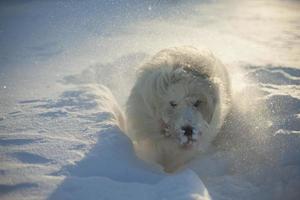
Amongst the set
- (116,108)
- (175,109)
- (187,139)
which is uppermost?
(175,109)

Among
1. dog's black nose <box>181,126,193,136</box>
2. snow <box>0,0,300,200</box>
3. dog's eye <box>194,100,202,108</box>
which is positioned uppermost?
dog's eye <box>194,100,202,108</box>

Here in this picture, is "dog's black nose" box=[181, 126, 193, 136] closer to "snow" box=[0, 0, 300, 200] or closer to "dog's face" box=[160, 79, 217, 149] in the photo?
"dog's face" box=[160, 79, 217, 149]

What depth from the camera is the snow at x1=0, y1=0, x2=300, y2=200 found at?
317 centimetres

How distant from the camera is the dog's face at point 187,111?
3754 mm

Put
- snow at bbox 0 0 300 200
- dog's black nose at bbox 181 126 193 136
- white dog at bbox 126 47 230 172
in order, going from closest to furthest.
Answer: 1. snow at bbox 0 0 300 200
2. dog's black nose at bbox 181 126 193 136
3. white dog at bbox 126 47 230 172

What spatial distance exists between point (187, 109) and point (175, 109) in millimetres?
125

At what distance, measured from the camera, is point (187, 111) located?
3.85m

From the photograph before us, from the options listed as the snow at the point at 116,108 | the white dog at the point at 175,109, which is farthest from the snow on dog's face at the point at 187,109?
the snow at the point at 116,108

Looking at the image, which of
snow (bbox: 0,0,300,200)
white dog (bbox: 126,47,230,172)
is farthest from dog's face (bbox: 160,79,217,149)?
snow (bbox: 0,0,300,200)

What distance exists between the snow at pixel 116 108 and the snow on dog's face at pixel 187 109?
1.26 ft

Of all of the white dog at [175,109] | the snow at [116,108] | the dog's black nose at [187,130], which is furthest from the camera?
the white dog at [175,109]

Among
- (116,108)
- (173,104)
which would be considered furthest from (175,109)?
(116,108)

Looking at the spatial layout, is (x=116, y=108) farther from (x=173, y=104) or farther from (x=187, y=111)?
(x=187, y=111)

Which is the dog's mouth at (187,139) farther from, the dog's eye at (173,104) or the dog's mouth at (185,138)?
the dog's eye at (173,104)
